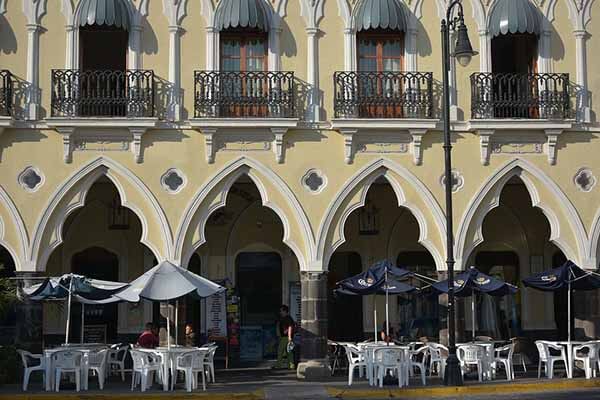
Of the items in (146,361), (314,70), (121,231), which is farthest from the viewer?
(121,231)

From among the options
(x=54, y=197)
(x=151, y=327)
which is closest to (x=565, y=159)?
(x=151, y=327)

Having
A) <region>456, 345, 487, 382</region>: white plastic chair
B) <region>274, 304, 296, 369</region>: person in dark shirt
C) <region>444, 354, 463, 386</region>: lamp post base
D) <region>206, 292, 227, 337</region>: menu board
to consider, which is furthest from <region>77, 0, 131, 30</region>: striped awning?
<region>456, 345, 487, 382</region>: white plastic chair

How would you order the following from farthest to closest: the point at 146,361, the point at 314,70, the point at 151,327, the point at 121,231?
the point at 121,231 → the point at 314,70 → the point at 151,327 → the point at 146,361

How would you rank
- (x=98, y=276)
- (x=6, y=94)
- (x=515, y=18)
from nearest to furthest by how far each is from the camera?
1. (x=6, y=94)
2. (x=515, y=18)
3. (x=98, y=276)

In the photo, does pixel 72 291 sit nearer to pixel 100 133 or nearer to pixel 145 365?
pixel 145 365

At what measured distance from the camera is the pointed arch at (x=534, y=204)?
22.3 m

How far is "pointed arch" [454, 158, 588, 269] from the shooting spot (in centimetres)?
2228

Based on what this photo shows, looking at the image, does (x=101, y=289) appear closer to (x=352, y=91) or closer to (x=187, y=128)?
(x=187, y=128)

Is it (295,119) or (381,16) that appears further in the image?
(381,16)

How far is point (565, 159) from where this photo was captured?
22594 mm

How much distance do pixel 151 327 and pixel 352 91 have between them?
7.15 m

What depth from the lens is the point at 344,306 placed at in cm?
2555

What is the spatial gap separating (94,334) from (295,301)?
5.44m

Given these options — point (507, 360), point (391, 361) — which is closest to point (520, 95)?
point (507, 360)
